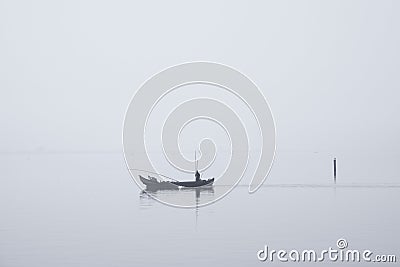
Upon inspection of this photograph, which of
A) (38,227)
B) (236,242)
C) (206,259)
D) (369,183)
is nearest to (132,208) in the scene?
(38,227)

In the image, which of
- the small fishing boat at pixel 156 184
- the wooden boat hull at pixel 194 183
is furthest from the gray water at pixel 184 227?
the wooden boat hull at pixel 194 183

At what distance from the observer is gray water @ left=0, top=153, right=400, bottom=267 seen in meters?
38.2

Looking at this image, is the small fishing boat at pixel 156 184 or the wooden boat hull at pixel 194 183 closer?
the small fishing boat at pixel 156 184

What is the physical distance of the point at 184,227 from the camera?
51625 mm

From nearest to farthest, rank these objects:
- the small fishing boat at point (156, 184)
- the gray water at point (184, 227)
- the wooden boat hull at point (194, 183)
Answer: the gray water at point (184, 227) < the small fishing boat at point (156, 184) < the wooden boat hull at point (194, 183)

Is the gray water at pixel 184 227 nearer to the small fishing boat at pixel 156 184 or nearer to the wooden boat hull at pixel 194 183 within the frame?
the small fishing boat at pixel 156 184

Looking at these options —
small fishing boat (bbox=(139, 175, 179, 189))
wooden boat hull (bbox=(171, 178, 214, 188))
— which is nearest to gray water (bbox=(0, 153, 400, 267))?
small fishing boat (bbox=(139, 175, 179, 189))

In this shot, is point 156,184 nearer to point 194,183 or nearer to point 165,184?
point 165,184

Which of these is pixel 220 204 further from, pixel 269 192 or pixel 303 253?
pixel 303 253

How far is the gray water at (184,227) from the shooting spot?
125ft

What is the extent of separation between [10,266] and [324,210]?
125 ft

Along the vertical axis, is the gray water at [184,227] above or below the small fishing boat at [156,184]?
below

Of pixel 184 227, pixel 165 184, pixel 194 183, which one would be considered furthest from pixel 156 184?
pixel 184 227

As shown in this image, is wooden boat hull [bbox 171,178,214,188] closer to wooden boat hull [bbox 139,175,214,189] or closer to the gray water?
wooden boat hull [bbox 139,175,214,189]
